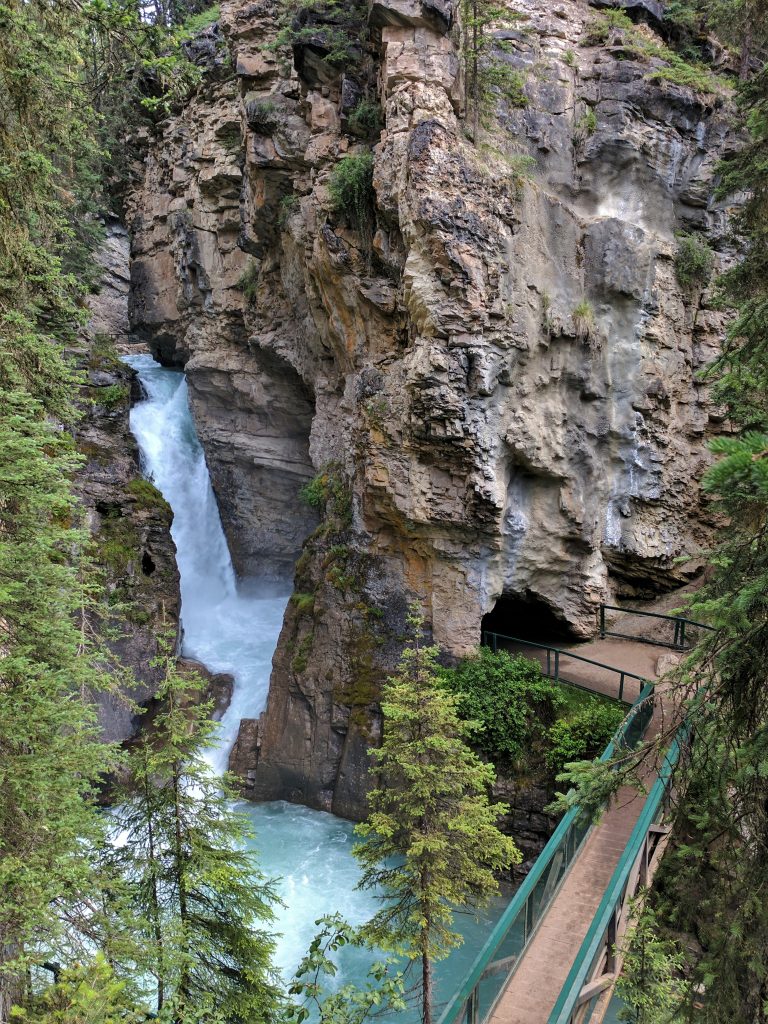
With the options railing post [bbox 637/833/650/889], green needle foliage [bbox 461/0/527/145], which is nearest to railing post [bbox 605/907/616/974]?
railing post [bbox 637/833/650/889]

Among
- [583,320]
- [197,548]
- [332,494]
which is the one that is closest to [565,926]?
[332,494]

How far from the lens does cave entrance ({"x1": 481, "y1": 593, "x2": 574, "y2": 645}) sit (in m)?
15.3

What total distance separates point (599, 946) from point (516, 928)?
80 centimetres

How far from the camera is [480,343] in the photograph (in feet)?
41.2

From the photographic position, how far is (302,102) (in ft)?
51.4

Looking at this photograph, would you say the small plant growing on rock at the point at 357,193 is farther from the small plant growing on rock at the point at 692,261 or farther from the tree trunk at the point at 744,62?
the tree trunk at the point at 744,62

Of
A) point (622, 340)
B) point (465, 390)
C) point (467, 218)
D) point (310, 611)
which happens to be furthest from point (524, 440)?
point (310, 611)

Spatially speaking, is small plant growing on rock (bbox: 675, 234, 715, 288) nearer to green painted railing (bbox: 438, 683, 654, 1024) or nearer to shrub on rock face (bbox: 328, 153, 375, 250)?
shrub on rock face (bbox: 328, 153, 375, 250)

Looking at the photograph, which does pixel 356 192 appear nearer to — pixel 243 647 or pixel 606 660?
pixel 606 660

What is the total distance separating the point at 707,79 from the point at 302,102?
899cm

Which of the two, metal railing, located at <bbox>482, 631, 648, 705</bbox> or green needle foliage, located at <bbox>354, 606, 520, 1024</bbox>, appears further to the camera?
metal railing, located at <bbox>482, 631, 648, 705</bbox>

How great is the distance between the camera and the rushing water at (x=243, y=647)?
38.2 feet

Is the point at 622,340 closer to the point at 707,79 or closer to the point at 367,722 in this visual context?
the point at 707,79

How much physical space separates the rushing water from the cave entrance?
565 centimetres
